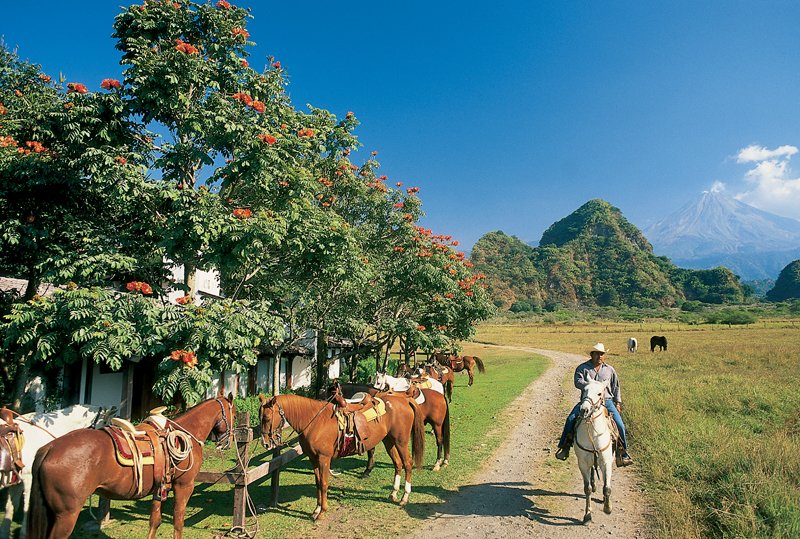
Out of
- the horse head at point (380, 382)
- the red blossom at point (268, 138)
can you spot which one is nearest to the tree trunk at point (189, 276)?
the red blossom at point (268, 138)

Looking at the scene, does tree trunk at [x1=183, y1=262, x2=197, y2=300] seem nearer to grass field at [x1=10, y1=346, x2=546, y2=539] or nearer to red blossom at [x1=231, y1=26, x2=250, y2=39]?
grass field at [x1=10, y1=346, x2=546, y2=539]

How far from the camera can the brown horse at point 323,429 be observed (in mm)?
7629

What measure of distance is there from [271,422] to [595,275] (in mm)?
156594

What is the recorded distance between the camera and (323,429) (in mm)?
8164

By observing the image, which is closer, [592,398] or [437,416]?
[592,398]

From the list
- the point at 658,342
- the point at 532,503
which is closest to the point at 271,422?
the point at 532,503

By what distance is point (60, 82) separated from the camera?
12.5 meters

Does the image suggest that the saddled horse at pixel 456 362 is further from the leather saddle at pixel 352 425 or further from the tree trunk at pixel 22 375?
the tree trunk at pixel 22 375

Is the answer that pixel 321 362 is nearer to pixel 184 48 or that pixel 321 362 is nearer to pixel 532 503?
pixel 532 503

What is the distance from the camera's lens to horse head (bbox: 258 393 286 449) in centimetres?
747

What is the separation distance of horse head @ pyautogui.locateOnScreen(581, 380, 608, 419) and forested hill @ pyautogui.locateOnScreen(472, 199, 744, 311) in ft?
424

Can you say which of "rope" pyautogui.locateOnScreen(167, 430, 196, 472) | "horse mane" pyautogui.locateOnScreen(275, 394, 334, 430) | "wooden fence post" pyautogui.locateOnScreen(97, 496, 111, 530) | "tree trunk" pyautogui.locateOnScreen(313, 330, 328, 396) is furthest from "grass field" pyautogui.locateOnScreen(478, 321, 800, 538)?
"tree trunk" pyautogui.locateOnScreen(313, 330, 328, 396)

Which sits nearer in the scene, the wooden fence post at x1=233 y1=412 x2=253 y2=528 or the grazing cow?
the wooden fence post at x1=233 y1=412 x2=253 y2=528

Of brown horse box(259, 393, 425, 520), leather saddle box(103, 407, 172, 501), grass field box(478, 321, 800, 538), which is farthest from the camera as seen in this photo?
brown horse box(259, 393, 425, 520)
